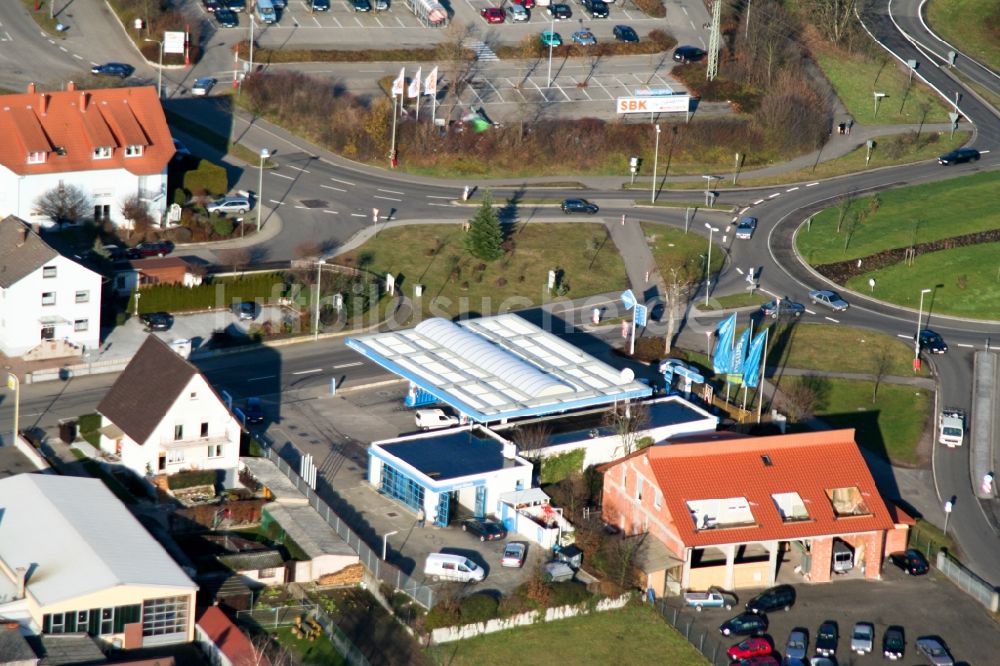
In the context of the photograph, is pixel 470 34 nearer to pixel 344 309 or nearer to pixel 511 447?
pixel 344 309

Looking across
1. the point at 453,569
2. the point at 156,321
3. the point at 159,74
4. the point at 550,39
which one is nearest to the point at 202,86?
the point at 159,74

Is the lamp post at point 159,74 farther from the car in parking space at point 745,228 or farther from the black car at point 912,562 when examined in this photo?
the black car at point 912,562

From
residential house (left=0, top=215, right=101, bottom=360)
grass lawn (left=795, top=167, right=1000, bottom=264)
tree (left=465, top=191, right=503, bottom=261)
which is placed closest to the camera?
residential house (left=0, top=215, right=101, bottom=360)

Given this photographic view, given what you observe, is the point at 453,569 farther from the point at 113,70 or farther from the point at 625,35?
the point at 625,35

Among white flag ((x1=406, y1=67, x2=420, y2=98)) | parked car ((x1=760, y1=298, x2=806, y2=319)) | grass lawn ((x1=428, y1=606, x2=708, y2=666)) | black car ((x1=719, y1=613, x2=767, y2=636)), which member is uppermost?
white flag ((x1=406, y1=67, x2=420, y2=98))

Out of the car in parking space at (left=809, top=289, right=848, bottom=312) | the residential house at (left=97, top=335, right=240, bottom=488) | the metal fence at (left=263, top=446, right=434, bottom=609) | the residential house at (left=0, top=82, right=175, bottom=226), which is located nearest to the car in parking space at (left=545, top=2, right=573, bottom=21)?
the residential house at (left=0, top=82, right=175, bottom=226)

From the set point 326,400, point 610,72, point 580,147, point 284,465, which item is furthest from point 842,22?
point 284,465

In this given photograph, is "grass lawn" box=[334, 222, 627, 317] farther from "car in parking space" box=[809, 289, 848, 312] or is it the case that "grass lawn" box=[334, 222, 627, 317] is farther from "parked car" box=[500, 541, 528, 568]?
"parked car" box=[500, 541, 528, 568]
